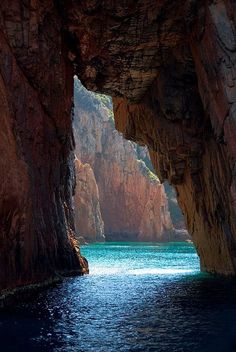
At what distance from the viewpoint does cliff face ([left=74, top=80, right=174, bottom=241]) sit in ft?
456

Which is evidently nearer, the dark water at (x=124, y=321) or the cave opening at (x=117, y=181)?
the dark water at (x=124, y=321)

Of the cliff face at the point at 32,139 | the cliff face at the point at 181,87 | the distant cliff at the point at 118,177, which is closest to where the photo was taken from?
the cliff face at the point at 32,139

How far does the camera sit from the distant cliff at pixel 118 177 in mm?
138750

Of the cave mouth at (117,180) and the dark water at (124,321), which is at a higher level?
the cave mouth at (117,180)

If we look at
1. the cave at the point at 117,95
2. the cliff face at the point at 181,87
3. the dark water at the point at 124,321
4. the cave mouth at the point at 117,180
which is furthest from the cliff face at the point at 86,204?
the dark water at the point at 124,321

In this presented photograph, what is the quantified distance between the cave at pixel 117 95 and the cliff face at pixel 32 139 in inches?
2.8

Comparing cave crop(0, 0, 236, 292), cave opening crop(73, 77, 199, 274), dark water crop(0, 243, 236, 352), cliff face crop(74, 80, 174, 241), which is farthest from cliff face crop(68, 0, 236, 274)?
cave opening crop(73, 77, 199, 274)

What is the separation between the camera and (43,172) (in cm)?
3178

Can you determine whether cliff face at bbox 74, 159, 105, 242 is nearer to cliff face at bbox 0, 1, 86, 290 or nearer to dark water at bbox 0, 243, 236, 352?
cliff face at bbox 0, 1, 86, 290

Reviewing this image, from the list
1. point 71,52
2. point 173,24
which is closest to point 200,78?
point 173,24

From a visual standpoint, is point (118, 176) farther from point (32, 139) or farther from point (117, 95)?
point (32, 139)

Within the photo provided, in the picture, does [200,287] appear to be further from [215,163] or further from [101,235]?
[101,235]

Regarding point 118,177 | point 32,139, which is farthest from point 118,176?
point 32,139

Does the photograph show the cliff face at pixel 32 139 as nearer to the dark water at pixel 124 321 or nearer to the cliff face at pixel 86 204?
the dark water at pixel 124 321
